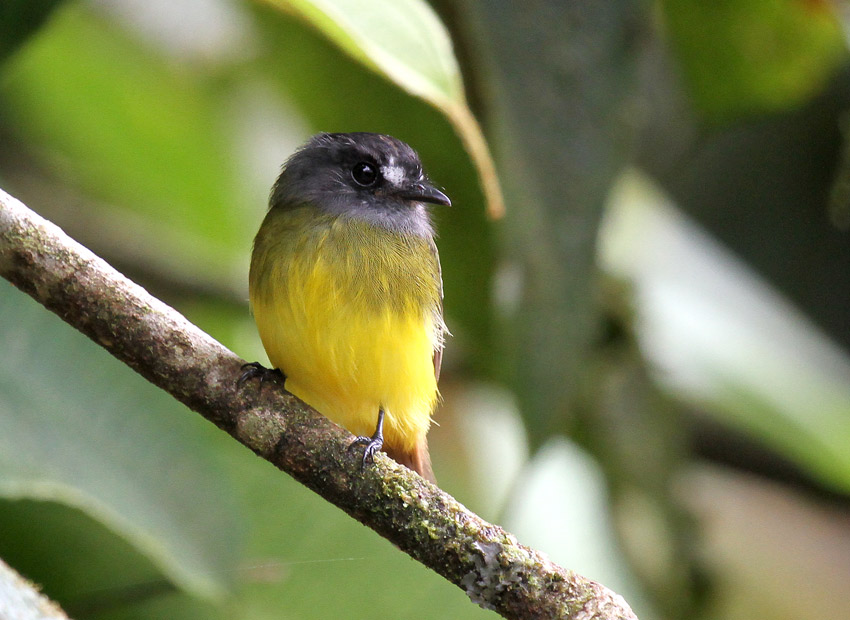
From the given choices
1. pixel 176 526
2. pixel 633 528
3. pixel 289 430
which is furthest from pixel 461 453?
pixel 289 430

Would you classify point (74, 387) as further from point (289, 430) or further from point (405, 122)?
point (405, 122)

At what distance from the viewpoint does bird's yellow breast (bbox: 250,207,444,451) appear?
178 centimetres

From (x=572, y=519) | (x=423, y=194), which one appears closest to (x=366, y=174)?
(x=423, y=194)

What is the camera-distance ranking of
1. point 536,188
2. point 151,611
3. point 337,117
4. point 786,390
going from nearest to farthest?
point 151,611
point 536,188
point 337,117
point 786,390

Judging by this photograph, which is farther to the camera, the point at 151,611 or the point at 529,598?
the point at 151,611

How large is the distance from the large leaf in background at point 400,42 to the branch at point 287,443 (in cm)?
37

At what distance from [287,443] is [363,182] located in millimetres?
877

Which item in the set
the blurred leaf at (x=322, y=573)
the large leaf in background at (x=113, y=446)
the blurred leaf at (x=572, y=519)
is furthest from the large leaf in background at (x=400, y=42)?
the blurred leaf at (x=572, y=519)

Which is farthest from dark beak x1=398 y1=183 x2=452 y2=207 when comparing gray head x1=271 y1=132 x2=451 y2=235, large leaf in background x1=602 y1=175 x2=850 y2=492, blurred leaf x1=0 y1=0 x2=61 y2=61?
large leaf in background x1=602 y1=175 x2=850 y2=492

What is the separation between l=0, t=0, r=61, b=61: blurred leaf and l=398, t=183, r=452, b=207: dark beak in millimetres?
726

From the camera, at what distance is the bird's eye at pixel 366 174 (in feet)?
6.63

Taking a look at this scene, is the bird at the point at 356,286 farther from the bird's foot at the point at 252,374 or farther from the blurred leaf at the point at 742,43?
the blurred leaf at the point at 742,43

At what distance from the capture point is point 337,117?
264 cm

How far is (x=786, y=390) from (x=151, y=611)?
182cm
